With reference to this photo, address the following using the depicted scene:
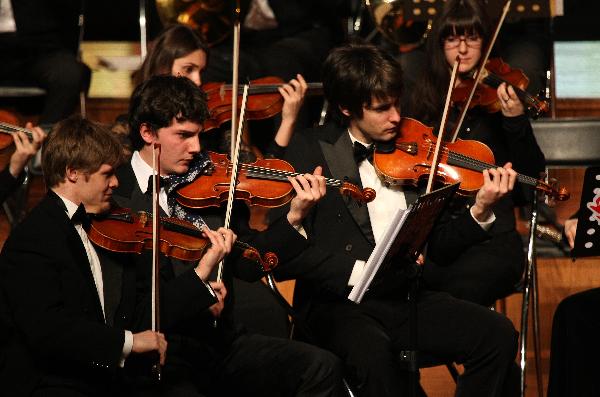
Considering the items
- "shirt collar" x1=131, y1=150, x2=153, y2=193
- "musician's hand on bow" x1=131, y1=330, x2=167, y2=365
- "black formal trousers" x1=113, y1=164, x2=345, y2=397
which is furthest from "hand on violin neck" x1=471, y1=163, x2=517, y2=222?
"musician's hand on bow" x1=131, y1=330, x2=167, y2=365

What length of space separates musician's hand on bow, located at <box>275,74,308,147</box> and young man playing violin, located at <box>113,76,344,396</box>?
2.49 ft

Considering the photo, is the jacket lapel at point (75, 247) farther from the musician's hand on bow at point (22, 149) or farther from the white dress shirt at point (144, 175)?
the musician's hand on bow at point (22, 149)

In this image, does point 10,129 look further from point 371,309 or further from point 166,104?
point 371,309

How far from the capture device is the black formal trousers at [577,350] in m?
3.15

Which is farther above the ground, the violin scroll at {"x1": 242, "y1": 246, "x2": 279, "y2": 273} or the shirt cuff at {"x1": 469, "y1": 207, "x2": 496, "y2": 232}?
the violin scroll at {"x1": 242, "y1": 246, "x2": 279, "y2": 273}

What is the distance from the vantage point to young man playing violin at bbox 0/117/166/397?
2502 mm

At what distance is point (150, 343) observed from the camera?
2510 mm

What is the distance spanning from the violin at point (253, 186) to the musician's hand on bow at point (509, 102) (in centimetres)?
73

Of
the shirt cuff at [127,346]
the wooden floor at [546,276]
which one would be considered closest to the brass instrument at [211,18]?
the wooden floor at [546,276]

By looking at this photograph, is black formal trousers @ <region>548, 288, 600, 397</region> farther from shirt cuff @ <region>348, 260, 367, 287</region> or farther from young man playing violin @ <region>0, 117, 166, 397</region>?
young man playing violin @ <region>0, 117, 166, 397</region>

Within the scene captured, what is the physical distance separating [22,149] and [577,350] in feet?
6.35

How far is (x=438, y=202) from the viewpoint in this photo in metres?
2.71

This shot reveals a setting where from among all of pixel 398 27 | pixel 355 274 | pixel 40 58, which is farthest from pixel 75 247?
pixel 398 27

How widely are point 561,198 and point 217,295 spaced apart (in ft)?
3.54
